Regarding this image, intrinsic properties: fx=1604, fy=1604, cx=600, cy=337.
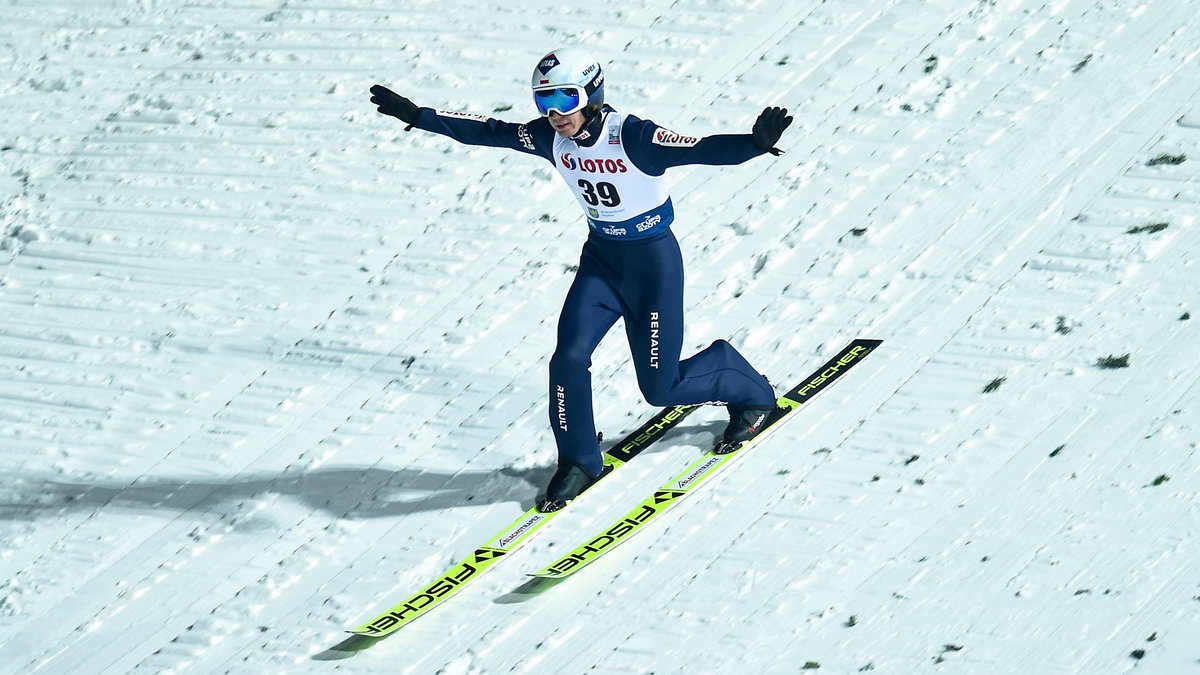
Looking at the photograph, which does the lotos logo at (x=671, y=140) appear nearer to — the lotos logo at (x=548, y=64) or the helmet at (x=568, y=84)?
the helmet at (x=568, y=84)

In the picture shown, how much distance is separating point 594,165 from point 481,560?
1.67m

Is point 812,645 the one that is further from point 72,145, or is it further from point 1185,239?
point 72,145

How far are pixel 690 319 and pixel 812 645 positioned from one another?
222 centimetres

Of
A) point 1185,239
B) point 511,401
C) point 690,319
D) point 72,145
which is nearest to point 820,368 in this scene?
point 690,319

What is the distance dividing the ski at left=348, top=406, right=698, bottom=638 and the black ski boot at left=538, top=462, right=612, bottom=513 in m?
0.03

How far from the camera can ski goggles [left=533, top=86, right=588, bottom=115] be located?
Answer: 19.7ft

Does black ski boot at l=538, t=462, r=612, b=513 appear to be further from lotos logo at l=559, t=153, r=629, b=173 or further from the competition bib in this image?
lotos logo at l=559, t=153, r=629, b=173

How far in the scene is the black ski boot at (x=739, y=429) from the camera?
687cm

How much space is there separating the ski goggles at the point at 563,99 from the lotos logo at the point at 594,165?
0.22 metres

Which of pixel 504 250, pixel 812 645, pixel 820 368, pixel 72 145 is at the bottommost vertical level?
pixel 812 645

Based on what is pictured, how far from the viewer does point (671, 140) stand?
5973 millimetres

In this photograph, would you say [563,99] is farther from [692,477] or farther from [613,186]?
[692,477]

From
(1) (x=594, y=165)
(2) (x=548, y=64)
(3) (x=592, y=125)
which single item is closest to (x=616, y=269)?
(1) (x=594, y=165)

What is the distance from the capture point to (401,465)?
23.5 feet
